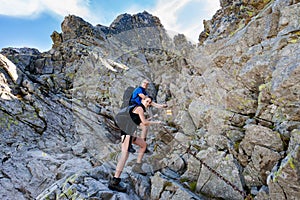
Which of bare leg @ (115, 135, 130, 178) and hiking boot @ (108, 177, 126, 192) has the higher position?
bare leg @ (115, 135, 130, 178)

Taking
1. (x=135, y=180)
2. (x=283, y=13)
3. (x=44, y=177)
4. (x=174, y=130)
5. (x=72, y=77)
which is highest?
(x=283, y=13)

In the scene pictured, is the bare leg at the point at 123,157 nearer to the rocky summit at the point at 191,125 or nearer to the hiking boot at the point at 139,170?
the rocky summit at the point at 191,125

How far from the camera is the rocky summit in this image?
24.1 ft

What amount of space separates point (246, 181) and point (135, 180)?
4.80 meters

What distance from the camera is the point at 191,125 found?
12.2 m

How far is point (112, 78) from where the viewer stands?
939 inches

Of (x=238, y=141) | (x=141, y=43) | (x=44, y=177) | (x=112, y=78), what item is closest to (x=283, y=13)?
(x=238, y=141)

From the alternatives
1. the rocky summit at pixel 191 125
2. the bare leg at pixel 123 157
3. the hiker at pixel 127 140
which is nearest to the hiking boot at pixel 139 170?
the rocky summit at pixel 191 125

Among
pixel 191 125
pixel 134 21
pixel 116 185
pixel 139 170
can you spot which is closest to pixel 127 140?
pixel 116 185

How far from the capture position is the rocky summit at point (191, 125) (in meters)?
7.33

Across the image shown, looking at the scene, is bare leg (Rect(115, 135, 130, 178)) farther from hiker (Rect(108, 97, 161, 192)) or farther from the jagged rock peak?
the jagged rock peak

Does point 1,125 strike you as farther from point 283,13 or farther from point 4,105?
point 283,13

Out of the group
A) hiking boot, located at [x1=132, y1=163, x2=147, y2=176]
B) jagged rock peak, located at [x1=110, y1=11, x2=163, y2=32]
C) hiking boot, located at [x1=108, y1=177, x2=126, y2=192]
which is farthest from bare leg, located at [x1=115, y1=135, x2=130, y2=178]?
jagged rock peak, located at [x1=110, y1=11, x2=163, y2=32]

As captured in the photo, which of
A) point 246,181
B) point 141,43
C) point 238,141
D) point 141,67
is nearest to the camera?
point 246,181
